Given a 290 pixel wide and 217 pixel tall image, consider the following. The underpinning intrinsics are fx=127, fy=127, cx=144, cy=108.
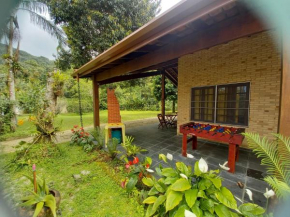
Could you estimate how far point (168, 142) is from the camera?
467cm

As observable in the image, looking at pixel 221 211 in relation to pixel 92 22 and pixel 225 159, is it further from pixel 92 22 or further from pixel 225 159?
pixel 92 22

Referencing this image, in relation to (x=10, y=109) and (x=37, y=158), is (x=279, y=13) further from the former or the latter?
(x=10, y=109)

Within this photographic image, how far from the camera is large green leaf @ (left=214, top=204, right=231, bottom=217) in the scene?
1344 mm

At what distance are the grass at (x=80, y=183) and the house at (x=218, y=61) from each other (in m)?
2.34

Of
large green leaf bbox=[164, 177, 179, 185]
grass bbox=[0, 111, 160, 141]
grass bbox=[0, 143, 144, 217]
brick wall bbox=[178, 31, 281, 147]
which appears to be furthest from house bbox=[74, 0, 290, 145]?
grass bbox=[0, 111, 160, 141]

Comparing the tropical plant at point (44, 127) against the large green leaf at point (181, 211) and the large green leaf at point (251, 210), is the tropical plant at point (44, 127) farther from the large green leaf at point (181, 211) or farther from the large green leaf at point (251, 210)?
the large green leaf at point (251, 210)

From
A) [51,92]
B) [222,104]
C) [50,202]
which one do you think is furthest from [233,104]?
[51,92]

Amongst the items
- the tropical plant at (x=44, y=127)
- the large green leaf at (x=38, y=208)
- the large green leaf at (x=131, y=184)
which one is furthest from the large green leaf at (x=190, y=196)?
the tropical plant at (x=44, y=127)

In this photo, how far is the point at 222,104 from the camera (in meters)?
4.48

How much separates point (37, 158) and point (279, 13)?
17.8 ft

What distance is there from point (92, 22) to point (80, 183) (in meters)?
7.95

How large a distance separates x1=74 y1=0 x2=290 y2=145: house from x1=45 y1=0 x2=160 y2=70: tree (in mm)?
3057

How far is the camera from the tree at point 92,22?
22.0 ft

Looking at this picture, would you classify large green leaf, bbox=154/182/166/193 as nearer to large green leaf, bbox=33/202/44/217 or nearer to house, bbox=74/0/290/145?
large green leaf, bbox=33/202/44/217
